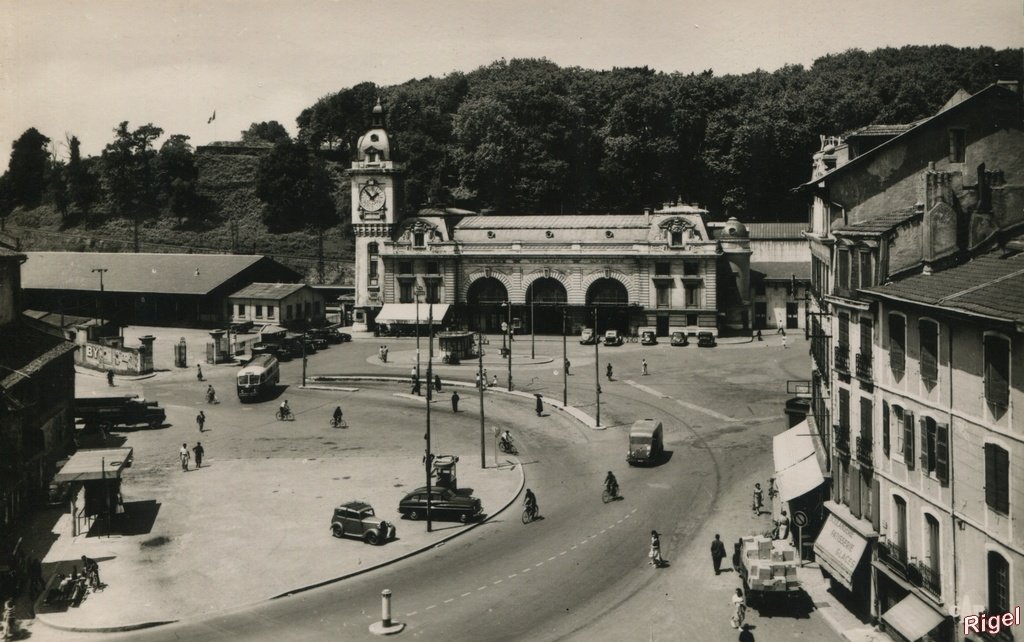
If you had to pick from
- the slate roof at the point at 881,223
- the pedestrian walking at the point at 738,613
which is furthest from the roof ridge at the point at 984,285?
the pedestrian walking at the point at 738,613

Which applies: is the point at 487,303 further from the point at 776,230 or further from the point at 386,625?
the point at 386,625

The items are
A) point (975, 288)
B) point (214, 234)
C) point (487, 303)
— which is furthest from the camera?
point (214, 234)

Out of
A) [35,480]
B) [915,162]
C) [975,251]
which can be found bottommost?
[35,480]

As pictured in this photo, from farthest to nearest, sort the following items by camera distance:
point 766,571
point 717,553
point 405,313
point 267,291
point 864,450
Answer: point 267,291 < point 405,313 < point 717,553 < point 864,450 < point 766,571

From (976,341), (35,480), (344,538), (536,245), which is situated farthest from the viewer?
(536,245)

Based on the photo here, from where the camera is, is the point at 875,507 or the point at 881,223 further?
the point at 881,223

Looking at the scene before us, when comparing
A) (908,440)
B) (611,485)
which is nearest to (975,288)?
(908,440)

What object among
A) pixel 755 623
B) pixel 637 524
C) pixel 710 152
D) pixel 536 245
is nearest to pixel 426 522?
pixel 637 524

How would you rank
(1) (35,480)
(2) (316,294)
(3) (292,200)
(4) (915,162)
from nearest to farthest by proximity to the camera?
(4) (915,162) < (1) (35,480) < (2) (316,294) < (3) (292,200)

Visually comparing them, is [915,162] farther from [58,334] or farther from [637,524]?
[58,334]
